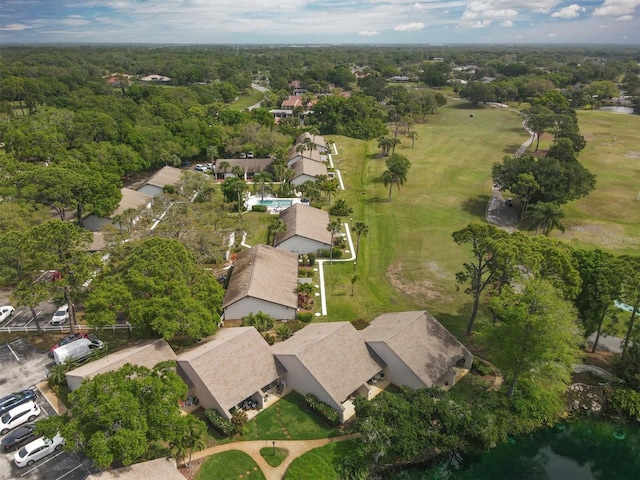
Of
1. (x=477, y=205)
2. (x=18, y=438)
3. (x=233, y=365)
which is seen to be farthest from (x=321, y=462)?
(x=477, y=205)

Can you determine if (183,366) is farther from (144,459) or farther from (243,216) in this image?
(243,216)

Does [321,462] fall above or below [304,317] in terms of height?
below

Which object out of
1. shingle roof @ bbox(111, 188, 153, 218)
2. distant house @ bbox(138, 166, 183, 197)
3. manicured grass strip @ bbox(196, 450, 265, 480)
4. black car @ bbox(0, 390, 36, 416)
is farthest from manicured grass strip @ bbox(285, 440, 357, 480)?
distant house @ bbox(138, 166, 183, 197)

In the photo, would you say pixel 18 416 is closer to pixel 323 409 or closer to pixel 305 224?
pixel 323 409

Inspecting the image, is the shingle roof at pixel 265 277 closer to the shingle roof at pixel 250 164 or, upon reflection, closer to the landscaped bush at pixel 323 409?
the landscaped bush at pixel 323 409

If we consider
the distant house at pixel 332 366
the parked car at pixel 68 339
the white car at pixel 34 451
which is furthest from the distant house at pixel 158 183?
the white car at pixel 34 451

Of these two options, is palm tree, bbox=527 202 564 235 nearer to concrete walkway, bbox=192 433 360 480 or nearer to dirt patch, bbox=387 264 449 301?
dirt patch, bbox=387 264 449 301
